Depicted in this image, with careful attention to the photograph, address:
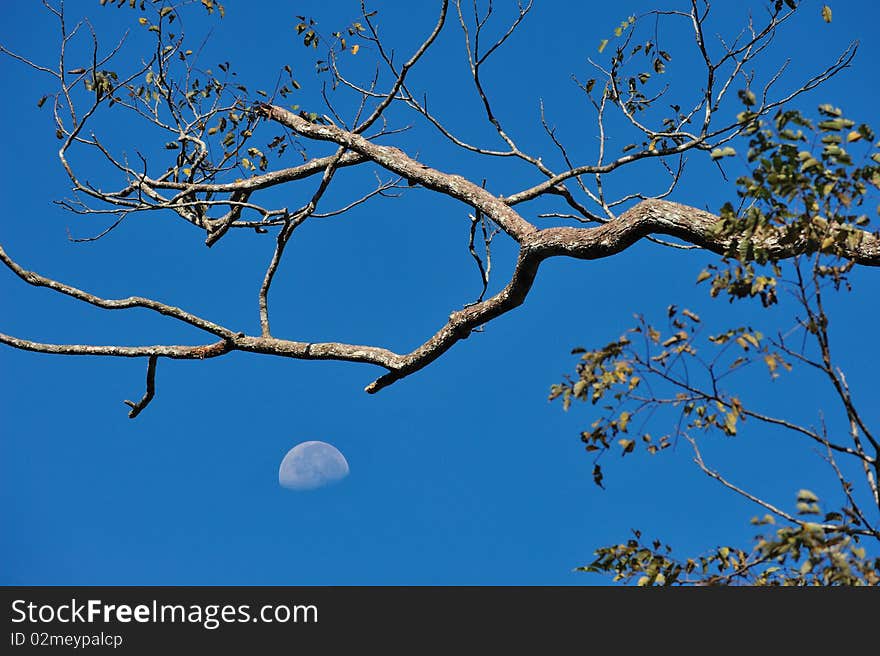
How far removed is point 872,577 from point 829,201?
1795 mm

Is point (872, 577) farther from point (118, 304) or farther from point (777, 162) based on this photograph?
point (118, 304)

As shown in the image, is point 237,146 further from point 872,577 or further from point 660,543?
point 872,577

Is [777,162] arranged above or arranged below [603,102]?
below

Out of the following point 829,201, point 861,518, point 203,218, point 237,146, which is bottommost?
point 861,518

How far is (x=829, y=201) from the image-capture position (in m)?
4.41

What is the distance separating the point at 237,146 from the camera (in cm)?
966
